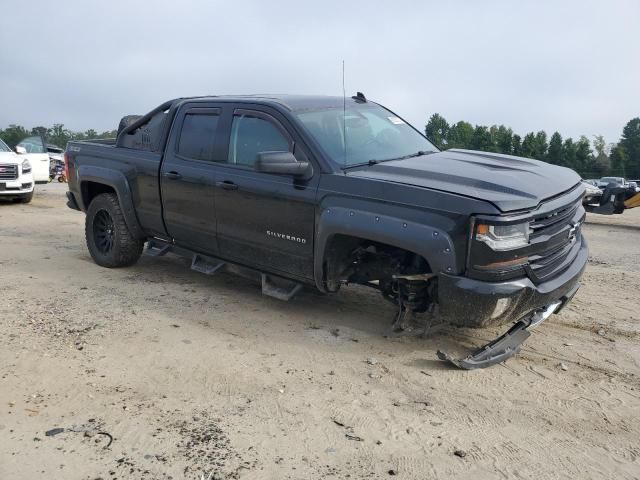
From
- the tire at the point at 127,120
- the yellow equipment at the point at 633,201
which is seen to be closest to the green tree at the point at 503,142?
the yellow equipment at the point at 633,201

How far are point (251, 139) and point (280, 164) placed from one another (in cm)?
83

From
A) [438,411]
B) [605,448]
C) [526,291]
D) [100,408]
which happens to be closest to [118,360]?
[100,408]

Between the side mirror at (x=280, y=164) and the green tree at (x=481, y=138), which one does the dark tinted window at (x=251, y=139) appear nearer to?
the side mirror at (x=280, y=164)

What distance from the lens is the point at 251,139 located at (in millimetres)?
5203

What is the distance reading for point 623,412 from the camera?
11.9ft

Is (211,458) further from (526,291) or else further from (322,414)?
(526,291)

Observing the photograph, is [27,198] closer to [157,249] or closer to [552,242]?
[157,249]

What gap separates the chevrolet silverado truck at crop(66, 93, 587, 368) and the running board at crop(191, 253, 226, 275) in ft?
0.06

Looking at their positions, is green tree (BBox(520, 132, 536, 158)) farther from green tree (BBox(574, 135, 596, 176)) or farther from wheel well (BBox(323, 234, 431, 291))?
wheel well (BBox(323, 234, 431, 291))

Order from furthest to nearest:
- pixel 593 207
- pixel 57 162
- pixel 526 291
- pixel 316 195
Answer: pixel 57 162 → pixel 593 207 → pixel 316 195 → pixel 526 291

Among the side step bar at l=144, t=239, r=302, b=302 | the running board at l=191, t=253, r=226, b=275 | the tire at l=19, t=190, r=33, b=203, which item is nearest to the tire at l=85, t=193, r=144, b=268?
the side step bar at l=144, t=239, r=302, b=302

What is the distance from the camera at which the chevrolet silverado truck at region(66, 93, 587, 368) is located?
3934 mm

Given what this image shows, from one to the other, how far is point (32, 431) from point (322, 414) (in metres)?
1.59

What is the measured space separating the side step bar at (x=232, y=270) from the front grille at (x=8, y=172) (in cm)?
805
